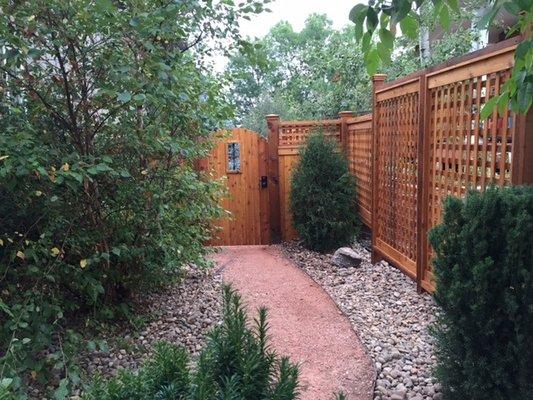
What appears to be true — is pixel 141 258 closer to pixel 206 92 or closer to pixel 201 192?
pixel 201 192

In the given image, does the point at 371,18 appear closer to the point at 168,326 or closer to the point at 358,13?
the point at 358,13

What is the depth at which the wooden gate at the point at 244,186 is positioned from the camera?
267 inches

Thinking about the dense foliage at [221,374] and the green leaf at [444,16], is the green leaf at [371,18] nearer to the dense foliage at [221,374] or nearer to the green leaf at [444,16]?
the green leaf at [444,16]

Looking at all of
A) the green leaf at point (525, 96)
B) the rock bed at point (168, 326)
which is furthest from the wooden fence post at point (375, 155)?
the green leaf at point (525, 96)

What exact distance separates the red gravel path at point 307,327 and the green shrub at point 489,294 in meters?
0.69

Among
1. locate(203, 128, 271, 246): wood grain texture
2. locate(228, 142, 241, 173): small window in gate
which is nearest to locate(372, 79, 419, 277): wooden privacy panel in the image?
locate(203, 128, 271, 246): wood grain texture

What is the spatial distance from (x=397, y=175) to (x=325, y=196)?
155cm

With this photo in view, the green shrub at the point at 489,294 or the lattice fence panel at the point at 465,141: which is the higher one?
the lattice fence panel at the point at 465,141

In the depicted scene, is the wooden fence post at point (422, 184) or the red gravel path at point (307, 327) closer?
the red gravel path at point (307, 327)

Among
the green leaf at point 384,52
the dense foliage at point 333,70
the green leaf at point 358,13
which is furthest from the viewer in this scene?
the dense foliage at point 333,70

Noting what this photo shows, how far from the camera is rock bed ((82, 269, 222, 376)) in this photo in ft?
9.09

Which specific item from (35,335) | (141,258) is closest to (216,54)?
(141,258)

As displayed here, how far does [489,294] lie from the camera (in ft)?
6.32

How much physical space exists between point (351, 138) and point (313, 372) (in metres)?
4.32
